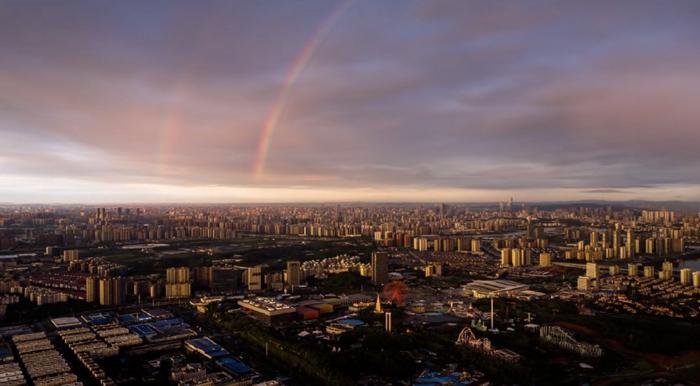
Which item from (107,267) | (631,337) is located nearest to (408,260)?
(107,267)

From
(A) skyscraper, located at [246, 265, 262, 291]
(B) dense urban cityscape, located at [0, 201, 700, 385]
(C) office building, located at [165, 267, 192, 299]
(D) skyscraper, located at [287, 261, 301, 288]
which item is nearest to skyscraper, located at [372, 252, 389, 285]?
(B) dense urban cityscape, located at [0, 201, 700, 385]

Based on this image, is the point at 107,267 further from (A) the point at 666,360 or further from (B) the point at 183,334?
(A) the point at 666,360

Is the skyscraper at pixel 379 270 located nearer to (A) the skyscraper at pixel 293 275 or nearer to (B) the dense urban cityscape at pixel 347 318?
(B) the dense urban cityscape at pixel 347 318

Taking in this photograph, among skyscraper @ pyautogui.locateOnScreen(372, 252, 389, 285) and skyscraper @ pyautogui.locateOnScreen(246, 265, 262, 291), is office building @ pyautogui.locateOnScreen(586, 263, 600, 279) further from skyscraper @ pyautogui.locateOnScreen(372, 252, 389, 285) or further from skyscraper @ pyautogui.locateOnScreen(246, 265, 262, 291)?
skyscraper @ pyautogui.locateOnScreen(246, 265, 262, 291)

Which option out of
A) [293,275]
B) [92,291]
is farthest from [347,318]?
[92,291]

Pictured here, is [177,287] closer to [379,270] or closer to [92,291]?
[92,291]

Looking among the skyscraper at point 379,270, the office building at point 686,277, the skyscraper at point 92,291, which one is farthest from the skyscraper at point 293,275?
the office building at point 686,277

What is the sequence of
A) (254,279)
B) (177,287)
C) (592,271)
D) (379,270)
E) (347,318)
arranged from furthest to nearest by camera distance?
(592,271) < (379,270) < (254,279) < (177,287) < (347,318)

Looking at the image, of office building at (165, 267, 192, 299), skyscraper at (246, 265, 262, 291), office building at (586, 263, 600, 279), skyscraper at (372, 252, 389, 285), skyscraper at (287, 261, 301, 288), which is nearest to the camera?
office building at (165, 267, 192, 299)

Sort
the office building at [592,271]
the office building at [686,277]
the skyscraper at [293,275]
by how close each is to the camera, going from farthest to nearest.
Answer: the office building at [592,271] → the office building at [686,277] → the skyscraper at [293,275]
